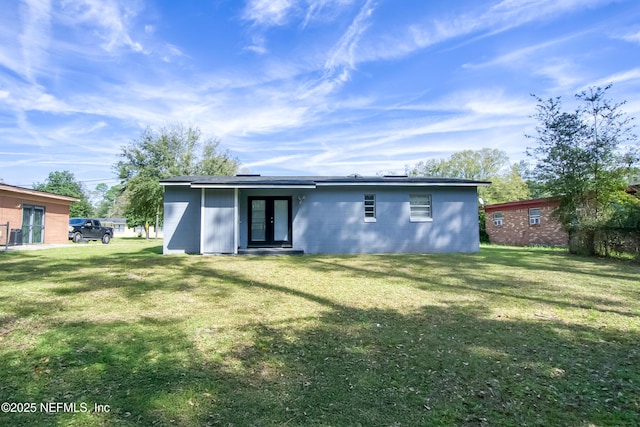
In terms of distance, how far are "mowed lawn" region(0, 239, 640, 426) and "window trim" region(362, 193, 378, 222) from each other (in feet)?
22.2

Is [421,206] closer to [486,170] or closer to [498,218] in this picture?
[498,218]

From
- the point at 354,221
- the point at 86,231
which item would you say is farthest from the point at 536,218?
the point at 86,231

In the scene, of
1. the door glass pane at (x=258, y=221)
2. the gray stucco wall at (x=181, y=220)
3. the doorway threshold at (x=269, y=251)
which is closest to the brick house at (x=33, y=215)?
the gray stucco wall at (x=181, y=220)

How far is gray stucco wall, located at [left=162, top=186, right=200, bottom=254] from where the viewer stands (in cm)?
1270

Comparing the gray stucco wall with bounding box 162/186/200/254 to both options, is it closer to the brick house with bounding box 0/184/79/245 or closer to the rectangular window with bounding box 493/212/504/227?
the brick house with bounding box 0/184/79/245

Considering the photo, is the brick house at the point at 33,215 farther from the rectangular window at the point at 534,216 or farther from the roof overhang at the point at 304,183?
the rectangular window at the point at 534,216

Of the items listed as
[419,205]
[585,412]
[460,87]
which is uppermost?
[460,87]

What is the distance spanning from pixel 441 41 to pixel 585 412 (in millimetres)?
14597

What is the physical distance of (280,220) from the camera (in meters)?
13.8

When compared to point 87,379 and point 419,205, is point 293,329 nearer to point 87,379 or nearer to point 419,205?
point 87,379

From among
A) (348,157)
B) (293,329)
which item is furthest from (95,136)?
(293,329)

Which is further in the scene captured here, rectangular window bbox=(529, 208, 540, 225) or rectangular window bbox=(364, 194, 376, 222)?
rectangular window bbox=(529, 208, 540, 225)

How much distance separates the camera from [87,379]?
108 inches

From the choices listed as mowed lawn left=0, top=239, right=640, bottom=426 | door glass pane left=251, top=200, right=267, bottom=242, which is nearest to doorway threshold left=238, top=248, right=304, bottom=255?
door glass pane left=251, top=200, right=267, bottom=242
